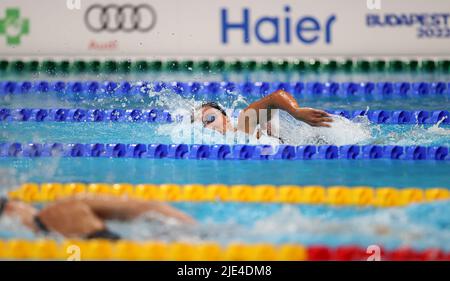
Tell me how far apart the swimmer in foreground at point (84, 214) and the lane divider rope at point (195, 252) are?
0.04 meters

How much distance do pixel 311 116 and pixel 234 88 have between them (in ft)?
5.65

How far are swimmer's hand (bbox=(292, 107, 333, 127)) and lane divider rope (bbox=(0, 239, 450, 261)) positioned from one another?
162cm

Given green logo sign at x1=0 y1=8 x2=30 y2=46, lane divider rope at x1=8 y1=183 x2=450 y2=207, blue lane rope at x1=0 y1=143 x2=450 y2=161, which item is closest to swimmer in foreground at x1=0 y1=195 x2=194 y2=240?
lane divider rope at x1=8 y1=183 x2=450 y2=207

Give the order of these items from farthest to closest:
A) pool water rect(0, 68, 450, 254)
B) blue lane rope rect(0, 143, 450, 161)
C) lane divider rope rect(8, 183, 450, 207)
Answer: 1. blue lane rope rect(0, 143, 450, 161)
2. lane divider rope rect(8, 183, 450, 207)
3. pool water rect(0, 68, 450, 254)

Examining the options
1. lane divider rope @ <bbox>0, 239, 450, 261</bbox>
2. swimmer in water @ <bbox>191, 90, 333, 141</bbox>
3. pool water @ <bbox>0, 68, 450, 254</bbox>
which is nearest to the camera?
lane divider rope @ <bbox>0, 239, 450, 261</bbox>

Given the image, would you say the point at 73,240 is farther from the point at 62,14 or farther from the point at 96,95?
the point at 62,14

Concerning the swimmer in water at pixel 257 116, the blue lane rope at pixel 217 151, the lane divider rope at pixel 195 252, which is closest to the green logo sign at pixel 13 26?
the blue lane rope at pixel 217 151

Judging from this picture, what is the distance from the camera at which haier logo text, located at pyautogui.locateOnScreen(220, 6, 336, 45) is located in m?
6.33

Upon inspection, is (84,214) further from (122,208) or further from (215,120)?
(215,120)

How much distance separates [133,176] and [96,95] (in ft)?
6.99

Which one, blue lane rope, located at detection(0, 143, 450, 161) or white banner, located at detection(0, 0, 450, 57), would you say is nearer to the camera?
blue lane rope, located at detection(0, 143, 450, 161)

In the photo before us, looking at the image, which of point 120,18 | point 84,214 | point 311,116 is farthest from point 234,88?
point 84,214

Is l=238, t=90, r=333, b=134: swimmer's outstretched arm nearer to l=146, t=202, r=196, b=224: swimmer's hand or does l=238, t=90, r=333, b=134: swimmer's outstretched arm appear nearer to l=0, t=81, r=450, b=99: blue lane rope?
l=0, t=81, r=450, b=99: blue lane rope

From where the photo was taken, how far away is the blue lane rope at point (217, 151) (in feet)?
13.9
